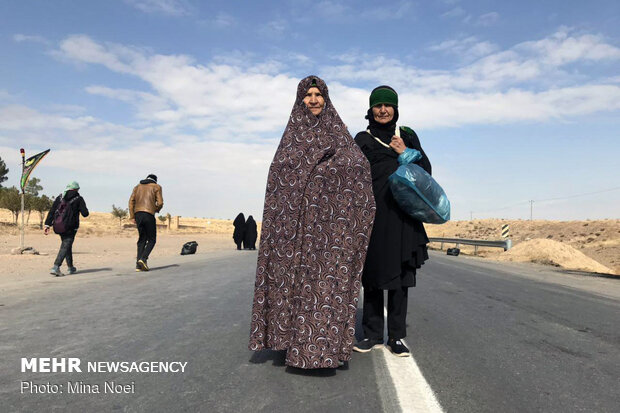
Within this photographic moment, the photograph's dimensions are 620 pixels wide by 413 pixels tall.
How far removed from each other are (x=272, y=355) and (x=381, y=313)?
1.04m

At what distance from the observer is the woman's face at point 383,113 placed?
4070 millimetres

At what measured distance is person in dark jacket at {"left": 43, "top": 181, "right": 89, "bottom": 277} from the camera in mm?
9781

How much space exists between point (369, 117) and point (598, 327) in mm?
4154

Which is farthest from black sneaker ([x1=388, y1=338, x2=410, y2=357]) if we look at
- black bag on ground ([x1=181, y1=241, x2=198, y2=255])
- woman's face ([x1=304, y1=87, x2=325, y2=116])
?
black bag on ground ([x1=181, y1=241, x2=198, y2=255])

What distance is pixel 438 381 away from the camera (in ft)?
10.7

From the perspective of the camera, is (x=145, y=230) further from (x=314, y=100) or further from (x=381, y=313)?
(x=314, y=100)

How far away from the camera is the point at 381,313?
4.15m

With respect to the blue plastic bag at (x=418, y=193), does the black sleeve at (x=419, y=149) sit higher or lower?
higher

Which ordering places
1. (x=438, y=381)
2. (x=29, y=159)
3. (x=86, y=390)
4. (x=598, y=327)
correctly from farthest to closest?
(x=29, y=159)
(x=598, y=327)
(x=438, y=381)
(x=86, y=390)

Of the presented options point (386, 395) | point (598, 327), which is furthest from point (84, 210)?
point (598, 327)

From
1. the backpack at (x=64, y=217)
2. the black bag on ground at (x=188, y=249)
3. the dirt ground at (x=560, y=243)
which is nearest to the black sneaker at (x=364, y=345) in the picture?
the backpack at (x=64, y=217)

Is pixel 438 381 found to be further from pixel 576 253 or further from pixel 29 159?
pixel 576 253

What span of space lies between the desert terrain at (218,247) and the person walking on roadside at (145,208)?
7.03ft

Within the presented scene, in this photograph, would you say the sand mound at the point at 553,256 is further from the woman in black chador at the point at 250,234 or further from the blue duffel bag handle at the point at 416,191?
the blue duffel bag handle at the point at 416,191
